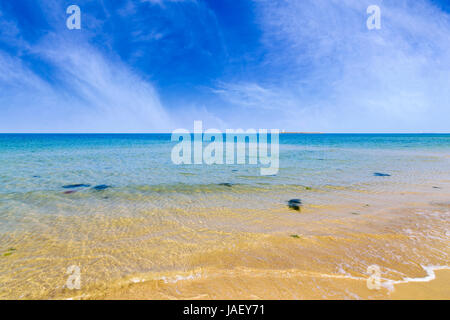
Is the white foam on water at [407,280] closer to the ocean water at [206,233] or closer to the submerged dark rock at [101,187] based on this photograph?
the ocean water at [206,233]

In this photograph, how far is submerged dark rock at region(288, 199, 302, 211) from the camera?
7867mm

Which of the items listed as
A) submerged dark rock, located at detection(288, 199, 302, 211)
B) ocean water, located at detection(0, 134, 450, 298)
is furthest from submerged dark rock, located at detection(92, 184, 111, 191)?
submerged dark rock, located at detection(288, 199, 302, 211)

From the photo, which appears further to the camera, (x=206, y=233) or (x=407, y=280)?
(x=206, y=233)

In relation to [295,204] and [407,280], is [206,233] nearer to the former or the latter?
[295,204]

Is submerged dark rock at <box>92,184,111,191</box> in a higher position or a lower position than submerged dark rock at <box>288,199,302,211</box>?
higher

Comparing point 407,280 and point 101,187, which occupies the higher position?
point 101,187

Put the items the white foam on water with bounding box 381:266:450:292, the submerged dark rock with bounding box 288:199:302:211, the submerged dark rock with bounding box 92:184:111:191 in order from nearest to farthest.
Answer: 1. the white foam on water with bounding box 381:266:450:292
2. the submerged dark rock with bounding box 288:199:302:211
3. the submerged dark rock with bounding box 92:184:111:191

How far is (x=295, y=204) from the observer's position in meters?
8.19

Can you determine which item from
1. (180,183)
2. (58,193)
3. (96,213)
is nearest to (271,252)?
(96,213)

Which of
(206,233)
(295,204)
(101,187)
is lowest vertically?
(206,233)

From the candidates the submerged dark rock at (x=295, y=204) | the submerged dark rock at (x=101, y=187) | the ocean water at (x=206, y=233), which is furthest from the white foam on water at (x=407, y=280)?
the submerged dark rock at (x=101, y=187)

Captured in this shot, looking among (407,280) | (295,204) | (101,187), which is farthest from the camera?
(101,187)

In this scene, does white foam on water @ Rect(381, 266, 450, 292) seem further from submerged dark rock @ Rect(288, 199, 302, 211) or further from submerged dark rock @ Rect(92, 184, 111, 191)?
submerged dark rock @ Rect(92, 184, 111, 191)

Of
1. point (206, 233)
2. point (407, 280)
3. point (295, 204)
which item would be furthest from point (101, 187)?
point (407, 280)
